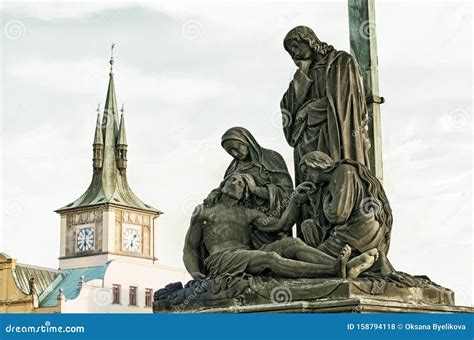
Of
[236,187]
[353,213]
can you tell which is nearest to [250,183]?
[236,187]

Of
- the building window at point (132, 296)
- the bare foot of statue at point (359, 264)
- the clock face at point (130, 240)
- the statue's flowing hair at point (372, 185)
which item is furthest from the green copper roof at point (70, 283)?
the bare foot of statue at point (359, 264)

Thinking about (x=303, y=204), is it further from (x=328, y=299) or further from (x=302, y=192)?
(x=328, y=299)

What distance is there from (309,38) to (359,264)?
8.27ft

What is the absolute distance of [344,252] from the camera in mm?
8672

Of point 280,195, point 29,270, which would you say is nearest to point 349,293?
point 280,195

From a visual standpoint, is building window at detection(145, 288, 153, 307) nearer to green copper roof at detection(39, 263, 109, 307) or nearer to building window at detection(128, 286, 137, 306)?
building window at detection(128, 286, 137, 306)

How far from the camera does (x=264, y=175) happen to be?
10023 millimetres

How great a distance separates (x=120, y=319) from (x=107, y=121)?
66.4 m

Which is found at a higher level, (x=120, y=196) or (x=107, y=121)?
(x=107, y=121)

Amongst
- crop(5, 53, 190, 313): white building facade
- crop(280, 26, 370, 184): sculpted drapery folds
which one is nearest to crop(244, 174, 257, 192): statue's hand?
crop(280, 26, 370, 184): sculpted drapery folds

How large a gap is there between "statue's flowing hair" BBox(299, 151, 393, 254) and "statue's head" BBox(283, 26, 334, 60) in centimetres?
127

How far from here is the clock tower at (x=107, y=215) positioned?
73.1m

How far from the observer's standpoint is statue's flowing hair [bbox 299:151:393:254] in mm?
9109

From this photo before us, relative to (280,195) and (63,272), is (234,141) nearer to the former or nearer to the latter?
(280,195)
